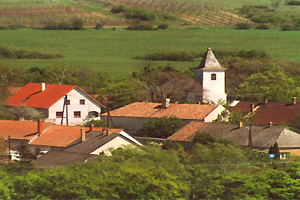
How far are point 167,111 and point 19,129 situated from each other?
34.0ft

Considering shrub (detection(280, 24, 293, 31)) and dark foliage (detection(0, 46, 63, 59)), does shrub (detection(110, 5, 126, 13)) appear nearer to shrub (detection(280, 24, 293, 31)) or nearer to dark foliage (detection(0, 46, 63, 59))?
dark foliage (detection(0, 46, 63, 59))

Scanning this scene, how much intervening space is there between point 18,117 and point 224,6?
180ft

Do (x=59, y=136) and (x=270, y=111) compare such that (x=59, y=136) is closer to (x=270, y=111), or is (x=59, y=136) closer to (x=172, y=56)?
(x=270, y=111)

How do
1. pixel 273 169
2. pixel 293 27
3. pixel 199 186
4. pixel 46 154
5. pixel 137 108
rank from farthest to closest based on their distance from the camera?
pixel 293 27 < pixel 137 108 < pixel 46 154 < pixel 273 169 < pixel 199 186

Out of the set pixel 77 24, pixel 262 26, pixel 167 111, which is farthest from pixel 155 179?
pixel 262 26

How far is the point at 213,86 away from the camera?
2864 inches

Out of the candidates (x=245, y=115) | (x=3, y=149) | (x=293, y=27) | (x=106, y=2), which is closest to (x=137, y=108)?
(x=245, y=115)

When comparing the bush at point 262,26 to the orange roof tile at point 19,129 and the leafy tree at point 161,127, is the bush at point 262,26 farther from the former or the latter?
the orange roof tile at point 19,129

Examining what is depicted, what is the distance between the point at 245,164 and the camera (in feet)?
130


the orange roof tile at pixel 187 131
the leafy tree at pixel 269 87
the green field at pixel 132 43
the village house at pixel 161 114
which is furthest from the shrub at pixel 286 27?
the orange roof tile at pixel 187 131

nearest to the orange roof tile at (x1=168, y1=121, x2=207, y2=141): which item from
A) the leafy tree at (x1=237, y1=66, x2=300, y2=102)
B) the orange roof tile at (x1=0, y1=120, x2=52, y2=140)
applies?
the orange roof tile at (x1=0, y1=120, x2=52, y2=140)

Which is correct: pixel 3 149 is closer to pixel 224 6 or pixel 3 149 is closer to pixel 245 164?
pixel 245 164

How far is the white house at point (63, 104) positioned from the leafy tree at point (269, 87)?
535 inches

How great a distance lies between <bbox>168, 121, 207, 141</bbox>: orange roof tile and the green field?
1462 inches
